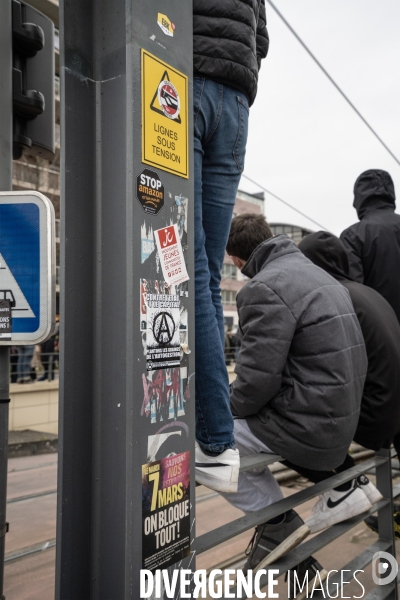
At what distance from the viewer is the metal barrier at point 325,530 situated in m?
1.72

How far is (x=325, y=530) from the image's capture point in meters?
2.36

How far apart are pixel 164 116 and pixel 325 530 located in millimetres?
1867

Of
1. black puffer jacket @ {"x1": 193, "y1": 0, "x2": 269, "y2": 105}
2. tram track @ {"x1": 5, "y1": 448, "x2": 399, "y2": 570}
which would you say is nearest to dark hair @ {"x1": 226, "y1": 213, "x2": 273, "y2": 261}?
black puffer jacket @ {"x1": 193, "y1": 0, "x2": 269, "y2": 105}

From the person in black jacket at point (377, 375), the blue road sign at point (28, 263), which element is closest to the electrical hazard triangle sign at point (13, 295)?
the blue road sign at point (28, 263)

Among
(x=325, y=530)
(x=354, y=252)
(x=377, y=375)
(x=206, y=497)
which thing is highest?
(x=354, y=252)

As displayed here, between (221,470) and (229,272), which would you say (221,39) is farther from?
(229,272)

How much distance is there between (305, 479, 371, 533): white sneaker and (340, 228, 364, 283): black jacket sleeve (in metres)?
1.45

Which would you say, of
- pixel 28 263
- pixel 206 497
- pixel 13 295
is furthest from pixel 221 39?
pixel 206 497

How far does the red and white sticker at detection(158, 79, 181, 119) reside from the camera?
4.65ft

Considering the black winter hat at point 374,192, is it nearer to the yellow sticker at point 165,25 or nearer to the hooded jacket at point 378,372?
the hooded jacket at point 378,372

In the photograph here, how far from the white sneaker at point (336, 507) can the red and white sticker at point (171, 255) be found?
1.49 m

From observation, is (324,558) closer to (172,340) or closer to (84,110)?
(172,340)

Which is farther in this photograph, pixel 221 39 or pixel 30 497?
pixel 30 497

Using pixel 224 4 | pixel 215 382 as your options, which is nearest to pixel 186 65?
pixel 224 4
